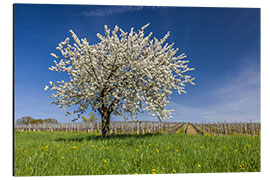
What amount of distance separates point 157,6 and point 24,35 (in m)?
3.65

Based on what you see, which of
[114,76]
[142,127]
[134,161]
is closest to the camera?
[134,161]

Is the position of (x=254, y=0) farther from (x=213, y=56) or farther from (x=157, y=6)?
(x=157, y=6)

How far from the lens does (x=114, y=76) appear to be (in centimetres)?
698

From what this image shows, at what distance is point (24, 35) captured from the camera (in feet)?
16.2

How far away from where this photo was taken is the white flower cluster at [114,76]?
6.69 m

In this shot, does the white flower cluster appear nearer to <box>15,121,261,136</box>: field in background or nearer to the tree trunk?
the tree trunk

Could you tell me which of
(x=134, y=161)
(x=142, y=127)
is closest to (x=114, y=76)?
(x=134, y=161)

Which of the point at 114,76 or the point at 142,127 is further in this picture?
the point at 142,127

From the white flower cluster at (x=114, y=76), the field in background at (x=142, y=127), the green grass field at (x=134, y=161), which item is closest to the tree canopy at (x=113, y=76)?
the white flower cluster at (x=114, y=76)

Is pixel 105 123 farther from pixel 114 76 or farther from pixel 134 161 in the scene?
pixel 134 161

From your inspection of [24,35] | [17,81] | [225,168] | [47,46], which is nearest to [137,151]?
[225,168]

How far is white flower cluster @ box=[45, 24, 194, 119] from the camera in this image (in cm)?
669

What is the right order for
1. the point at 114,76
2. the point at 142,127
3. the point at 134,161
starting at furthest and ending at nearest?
1. the point at 142,127
2. the point at 114,76
3. the point at 134,161
